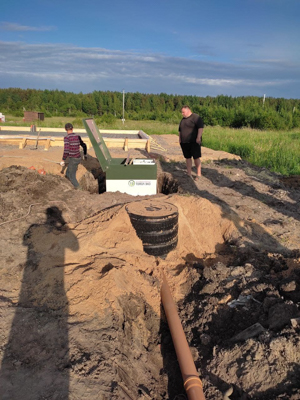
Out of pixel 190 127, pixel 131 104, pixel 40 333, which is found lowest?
pixel 40 333

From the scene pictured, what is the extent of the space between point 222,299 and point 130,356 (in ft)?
4.55

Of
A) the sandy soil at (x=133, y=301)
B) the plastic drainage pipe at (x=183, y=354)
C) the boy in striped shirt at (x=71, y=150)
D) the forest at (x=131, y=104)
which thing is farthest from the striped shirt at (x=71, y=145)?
the forest at (x=131, y=104)

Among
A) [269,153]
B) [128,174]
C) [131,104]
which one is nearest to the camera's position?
[128,174]

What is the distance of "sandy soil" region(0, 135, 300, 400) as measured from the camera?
9.07ft

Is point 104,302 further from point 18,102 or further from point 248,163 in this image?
point 18,102

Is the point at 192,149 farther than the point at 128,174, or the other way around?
the point at 192,149

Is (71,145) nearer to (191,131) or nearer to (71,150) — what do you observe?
(71,150)

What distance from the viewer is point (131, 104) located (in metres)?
54.2

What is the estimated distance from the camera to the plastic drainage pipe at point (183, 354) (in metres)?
2.70

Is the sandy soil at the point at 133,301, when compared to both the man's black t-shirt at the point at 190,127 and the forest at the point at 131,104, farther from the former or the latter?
the forest at the point at 131,104

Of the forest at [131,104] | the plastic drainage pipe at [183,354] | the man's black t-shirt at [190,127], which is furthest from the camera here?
the forest at [131,104]

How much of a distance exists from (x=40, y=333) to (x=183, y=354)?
1385 mm

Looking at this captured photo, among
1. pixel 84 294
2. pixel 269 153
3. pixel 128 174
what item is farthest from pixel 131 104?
pixel 84 294

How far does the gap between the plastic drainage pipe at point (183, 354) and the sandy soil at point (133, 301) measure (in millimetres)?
217
